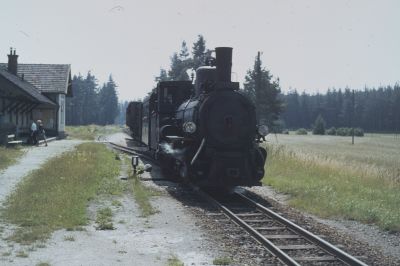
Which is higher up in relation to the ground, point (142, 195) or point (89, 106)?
point (89, 106)

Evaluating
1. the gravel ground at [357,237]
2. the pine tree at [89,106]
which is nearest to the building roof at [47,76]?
the gravel ground at [357,237]

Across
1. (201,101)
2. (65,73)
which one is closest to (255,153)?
(201,101)

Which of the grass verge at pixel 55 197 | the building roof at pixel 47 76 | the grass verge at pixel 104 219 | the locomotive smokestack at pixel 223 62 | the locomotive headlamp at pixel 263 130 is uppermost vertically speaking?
the building roof at pixel 47 76

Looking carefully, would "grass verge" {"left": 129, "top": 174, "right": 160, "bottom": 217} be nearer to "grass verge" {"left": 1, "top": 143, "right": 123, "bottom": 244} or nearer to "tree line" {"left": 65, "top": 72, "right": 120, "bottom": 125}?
"grass verge" {"left": 1, "top": 143, "right": 123, "bottom": 244}

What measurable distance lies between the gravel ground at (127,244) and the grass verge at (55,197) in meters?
0.27

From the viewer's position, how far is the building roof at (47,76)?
39.8 metres

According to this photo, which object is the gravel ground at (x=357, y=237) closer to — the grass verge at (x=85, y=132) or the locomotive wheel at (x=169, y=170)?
the locomotive wheel at (x=169, y=170)

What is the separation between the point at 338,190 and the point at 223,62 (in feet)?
15.0

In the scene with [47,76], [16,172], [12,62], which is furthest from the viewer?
[47,76]

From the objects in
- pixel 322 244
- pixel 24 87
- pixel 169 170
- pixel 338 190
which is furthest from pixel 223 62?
pixel 24 87

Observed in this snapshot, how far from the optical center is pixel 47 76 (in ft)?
134

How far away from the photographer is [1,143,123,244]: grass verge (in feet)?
27.0

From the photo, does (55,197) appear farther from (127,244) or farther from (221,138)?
(221,138)

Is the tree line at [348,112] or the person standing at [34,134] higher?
the tree line at [348,112]
